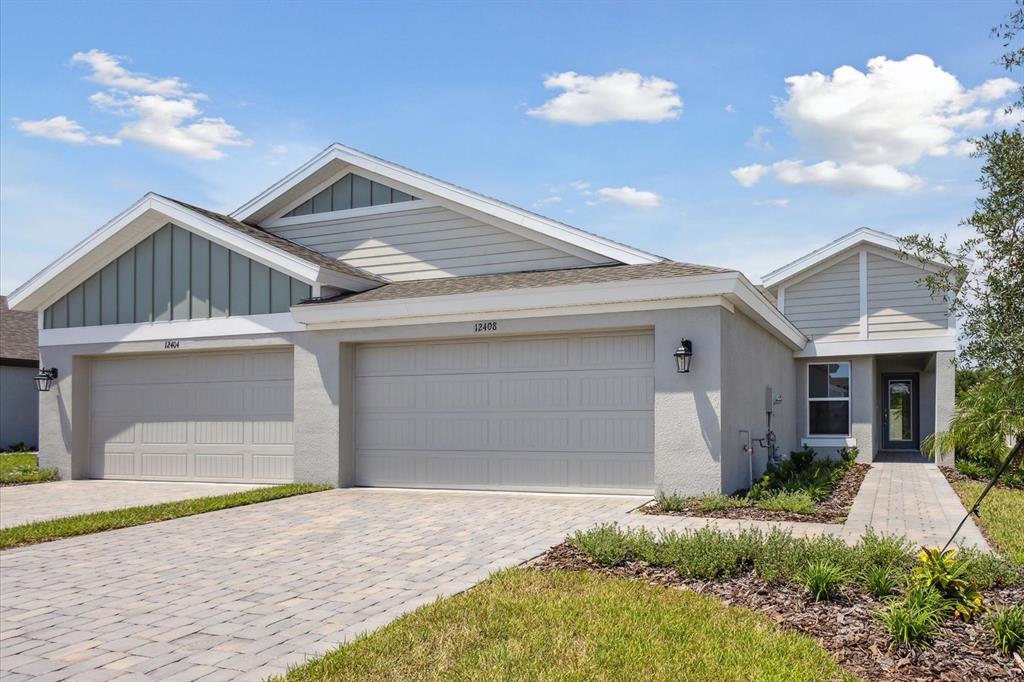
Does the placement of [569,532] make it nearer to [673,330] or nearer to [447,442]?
[673,330]

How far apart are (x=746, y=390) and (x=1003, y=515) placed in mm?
4112

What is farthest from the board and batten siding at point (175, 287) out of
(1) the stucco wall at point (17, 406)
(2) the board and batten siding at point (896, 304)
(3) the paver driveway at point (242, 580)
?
(2) the board and batten siding at point (896, 304)

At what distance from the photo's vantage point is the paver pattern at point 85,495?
458 inches

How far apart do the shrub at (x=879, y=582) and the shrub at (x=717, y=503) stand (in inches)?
168

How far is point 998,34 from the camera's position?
5785 mm

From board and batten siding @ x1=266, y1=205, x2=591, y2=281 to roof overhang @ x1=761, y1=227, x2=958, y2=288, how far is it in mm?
8648

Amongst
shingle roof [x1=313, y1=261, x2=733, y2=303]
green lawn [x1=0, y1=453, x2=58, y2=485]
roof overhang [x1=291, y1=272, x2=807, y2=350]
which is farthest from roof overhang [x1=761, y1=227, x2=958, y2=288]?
green lawn [x1=0, y1=453, x2=58, y2=485]

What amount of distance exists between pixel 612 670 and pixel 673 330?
24.2 ft

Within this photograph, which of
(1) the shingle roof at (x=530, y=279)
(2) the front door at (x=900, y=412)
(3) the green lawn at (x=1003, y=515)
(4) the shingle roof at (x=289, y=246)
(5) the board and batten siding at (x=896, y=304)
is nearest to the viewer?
(3) the green lawn at (x=1003, y=515)

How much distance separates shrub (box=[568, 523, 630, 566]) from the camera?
24.3ft

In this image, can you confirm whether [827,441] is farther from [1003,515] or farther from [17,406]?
[17,406]

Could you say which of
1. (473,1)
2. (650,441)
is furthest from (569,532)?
(473,1)

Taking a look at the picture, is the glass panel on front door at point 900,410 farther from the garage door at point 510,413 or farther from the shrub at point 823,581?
the shrub at point 823,581

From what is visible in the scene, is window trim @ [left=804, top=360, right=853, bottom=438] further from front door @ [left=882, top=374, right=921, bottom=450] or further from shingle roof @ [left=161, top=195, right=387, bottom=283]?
shingle roof @ [left=161, top=195, right=387, bottom=283]
